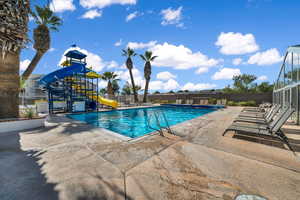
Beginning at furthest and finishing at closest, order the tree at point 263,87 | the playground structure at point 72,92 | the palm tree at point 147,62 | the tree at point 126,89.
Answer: the tree at point 126,89
the tree at point 263,87
the palm tree at point 147,62
the playground structure at point 72,92

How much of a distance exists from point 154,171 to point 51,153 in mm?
2594

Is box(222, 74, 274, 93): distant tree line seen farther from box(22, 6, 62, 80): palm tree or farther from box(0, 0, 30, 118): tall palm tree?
box(0, 0, 30, 118): tall palm tree

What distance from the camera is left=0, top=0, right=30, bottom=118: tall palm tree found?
10.5 ft

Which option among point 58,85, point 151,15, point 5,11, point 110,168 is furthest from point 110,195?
point 151,15

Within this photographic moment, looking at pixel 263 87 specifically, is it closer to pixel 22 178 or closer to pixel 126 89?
pixel 22 178

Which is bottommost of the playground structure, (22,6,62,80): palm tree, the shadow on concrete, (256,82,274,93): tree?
the shadow on concrete

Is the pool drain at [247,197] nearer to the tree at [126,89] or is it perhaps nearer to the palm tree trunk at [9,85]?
the palm tree trunk at [9,85]

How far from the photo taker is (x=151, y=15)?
41.0 ft

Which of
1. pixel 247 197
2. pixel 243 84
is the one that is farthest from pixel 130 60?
pixel 243 84

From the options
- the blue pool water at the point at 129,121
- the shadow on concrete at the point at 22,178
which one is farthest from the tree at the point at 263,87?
the shadow on concrete at the point at 22,178

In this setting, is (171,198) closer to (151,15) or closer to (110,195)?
(110,195)

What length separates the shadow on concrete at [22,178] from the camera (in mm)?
1680

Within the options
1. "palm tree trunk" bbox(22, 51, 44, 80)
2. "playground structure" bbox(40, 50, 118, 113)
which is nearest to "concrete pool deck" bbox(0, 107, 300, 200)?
"playground structure" bbox(40, 50, 118, 113)

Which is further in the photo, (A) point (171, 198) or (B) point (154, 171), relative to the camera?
(B) point (154, 171)
